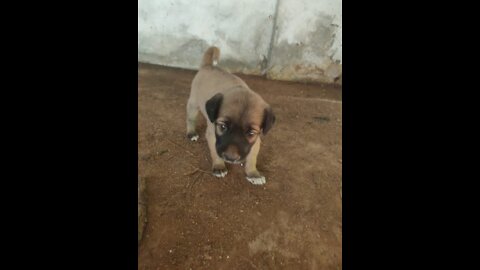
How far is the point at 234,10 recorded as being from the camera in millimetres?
6340

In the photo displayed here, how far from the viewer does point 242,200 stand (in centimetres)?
324

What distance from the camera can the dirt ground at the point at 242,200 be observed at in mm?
2623

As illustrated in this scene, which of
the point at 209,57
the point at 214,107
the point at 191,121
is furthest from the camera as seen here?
the point at 209,57

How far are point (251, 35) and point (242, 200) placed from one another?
14.2 ft

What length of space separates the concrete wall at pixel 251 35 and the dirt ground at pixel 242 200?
2.00 meters

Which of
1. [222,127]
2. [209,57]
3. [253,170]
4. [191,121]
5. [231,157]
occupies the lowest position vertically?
[253,170]

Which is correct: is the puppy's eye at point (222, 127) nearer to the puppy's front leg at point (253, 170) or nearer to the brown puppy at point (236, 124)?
the brown puppy at point (236, 124)

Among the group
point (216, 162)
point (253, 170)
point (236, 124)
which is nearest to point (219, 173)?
point (216, 162)

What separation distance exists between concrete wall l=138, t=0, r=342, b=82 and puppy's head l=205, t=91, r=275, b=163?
12.1ft

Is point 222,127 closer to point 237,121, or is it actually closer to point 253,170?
point 237,121
